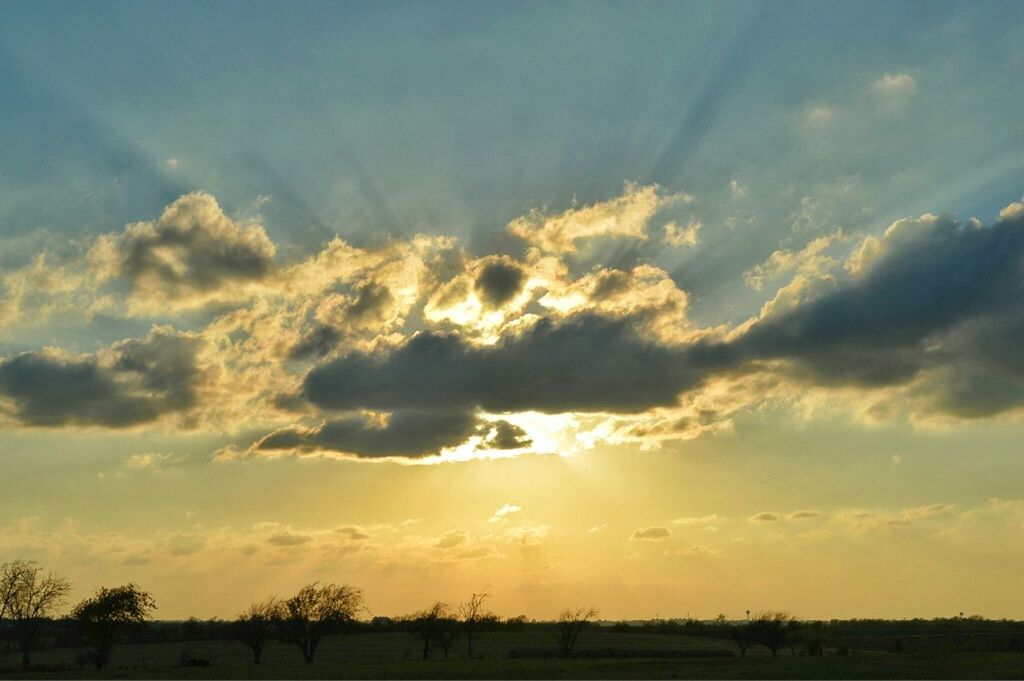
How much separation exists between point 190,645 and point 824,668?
122184mm

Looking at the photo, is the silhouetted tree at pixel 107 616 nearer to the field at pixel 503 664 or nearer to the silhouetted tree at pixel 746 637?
the field at pixel 503 664

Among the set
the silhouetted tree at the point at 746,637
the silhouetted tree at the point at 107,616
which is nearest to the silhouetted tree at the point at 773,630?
the silhouetted tree at the point at 746,637

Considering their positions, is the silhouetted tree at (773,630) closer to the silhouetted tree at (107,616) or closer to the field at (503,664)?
the field at (503,664)

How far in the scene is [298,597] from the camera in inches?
5719

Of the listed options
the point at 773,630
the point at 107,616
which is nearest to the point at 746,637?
the point at 773,630

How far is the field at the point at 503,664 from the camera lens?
81562 mm

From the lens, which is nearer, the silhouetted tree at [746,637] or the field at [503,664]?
the field at [503,664]

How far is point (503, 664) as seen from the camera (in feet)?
337

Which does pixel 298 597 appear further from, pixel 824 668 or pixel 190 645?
pixel 824 668

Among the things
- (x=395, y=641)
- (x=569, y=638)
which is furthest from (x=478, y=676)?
(x=395, y=641)

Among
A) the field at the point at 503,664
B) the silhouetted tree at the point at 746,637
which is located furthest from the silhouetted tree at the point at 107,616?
the silhouetted tree at the point at 746,637

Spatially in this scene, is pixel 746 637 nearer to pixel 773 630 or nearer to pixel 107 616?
pixel 773 630

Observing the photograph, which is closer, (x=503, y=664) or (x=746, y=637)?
(x=503, y=664)

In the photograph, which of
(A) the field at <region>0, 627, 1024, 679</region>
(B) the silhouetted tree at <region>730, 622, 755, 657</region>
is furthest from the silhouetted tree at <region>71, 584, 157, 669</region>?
(B) the silhouetted tree at <region>730, 622, 755, 657</region>
